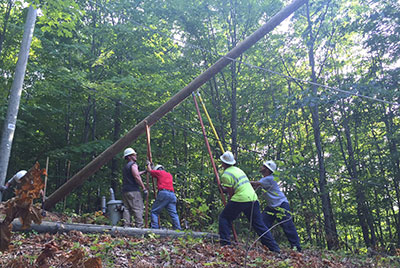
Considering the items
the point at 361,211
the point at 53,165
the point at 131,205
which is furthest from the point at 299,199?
the point at 53,165

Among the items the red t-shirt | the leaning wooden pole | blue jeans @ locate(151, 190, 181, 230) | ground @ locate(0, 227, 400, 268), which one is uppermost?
the leaning wooden pole

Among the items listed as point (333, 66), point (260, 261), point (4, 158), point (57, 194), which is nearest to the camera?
point (260, 261)

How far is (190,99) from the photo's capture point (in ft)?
55.3

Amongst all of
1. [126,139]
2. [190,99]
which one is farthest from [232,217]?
[190,99]

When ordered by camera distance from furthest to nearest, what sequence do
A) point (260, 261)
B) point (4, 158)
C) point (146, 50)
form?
point (146, 50) → point (4, 158) → point (260, 261)

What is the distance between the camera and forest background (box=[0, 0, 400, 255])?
1348cm

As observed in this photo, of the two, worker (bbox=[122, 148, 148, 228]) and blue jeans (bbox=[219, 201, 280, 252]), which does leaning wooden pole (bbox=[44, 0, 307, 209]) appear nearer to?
worker (bbox=[122, 148, 148, 228])

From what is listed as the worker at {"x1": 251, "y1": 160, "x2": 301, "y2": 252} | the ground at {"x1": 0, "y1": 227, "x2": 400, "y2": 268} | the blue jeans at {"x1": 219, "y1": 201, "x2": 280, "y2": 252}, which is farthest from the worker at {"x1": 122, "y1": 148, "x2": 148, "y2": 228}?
the worker at {"x1": 251, "y1": 160, "x2": 301, "y2": 252}

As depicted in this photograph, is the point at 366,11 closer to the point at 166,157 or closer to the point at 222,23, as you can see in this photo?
the point at 222,23

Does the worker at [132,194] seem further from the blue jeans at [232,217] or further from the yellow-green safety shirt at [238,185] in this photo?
the yellow-green safety shirt at [238,185]

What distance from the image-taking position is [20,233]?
18.6 ft

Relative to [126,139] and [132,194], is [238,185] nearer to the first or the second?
[132,194]

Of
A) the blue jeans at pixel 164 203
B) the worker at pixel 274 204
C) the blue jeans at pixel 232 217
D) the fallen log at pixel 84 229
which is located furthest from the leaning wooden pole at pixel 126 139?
the blue jeans at pixel 232 217

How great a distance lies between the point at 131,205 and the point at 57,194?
241 centimetres
